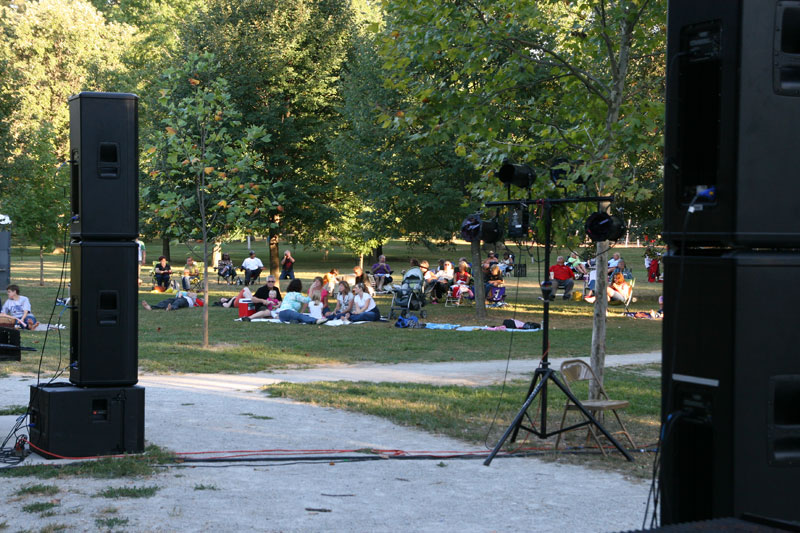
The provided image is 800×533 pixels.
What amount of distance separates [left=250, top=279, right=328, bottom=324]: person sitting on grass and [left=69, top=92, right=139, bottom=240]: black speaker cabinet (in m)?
12.9

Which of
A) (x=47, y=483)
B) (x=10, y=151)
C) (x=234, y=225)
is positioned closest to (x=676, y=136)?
(x=47, y=483)

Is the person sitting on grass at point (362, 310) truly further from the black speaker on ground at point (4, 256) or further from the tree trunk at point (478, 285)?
the black speaker on ground at point (4, 256)

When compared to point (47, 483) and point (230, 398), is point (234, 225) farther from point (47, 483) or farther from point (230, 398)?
point (47, 483)

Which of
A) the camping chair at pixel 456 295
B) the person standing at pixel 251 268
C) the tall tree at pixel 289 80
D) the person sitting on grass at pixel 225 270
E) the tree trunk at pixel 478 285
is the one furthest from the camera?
the person sitting on grass at pixel 225 270

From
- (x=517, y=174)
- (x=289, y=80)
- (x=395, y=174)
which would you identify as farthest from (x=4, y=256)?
(x=517, y=174)

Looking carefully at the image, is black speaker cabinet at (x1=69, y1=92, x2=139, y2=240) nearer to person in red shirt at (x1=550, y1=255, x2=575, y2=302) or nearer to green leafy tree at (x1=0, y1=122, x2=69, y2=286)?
person in red shirt at (x1=550, y1=255, x2=575, y2=302)

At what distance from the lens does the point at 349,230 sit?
35719mm

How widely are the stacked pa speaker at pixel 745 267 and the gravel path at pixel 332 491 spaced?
2186 millimetres

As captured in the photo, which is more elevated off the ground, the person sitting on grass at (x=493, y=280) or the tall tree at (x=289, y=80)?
the tall tree at (x=289, y=80)

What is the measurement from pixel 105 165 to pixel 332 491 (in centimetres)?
345

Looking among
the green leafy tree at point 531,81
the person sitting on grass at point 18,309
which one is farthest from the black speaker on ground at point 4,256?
the green leafy tree at point 531,81

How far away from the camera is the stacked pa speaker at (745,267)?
11.6 feet

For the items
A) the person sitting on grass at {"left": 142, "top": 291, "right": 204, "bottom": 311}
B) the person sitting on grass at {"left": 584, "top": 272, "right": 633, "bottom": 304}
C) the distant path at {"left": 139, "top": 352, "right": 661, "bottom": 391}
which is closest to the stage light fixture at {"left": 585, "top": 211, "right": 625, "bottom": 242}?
the distant path at {"left": 139, "top": 352, "right": 661, "bottom": 391}

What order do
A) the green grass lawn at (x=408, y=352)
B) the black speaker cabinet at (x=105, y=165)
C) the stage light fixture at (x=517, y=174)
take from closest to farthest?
1. the black speaker cabinet at (x=105, y=165)
2. the stage light fixture at (x=517, y=174)
3. the green grass lawn at (x=408, y=352)
